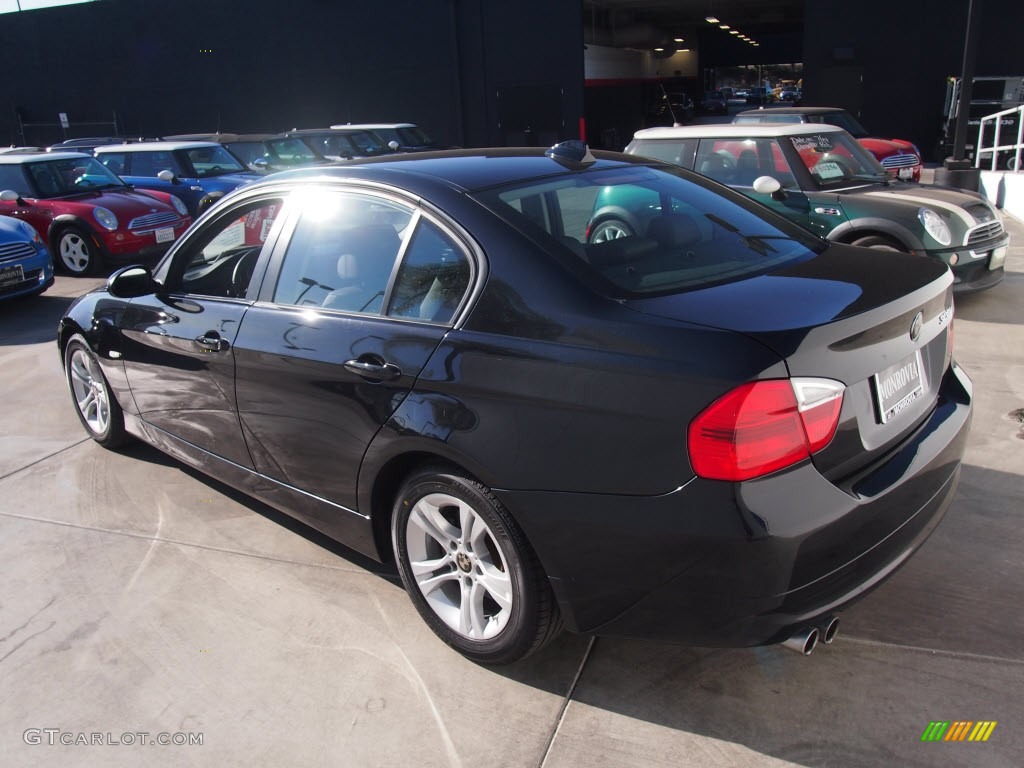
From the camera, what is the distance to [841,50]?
2156 centimetres

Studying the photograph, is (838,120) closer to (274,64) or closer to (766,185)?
(766,185)

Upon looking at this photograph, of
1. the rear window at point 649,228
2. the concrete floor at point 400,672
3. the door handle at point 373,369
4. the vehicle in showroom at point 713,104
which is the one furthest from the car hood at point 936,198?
the vehicle in showroom at point 713,104

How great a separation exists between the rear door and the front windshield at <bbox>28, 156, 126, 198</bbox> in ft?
31.0

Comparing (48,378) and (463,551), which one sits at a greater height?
(463,551)

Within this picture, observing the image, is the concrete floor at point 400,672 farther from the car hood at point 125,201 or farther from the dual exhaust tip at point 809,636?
the car hood at point 125,201

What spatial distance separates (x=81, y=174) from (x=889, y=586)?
11.7 m

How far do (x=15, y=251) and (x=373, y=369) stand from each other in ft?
25.6

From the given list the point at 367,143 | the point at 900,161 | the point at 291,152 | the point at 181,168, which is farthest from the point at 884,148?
the point at 181,168

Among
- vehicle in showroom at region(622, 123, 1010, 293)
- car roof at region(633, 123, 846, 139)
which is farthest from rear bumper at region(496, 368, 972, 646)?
car roof at region(633, 123, 846, 139)

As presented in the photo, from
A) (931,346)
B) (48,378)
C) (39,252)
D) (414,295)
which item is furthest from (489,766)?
(39,252)

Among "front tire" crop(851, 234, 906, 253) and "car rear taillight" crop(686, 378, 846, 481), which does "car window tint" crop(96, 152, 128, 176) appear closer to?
"front tire" crop(851, 234, 906, 253)

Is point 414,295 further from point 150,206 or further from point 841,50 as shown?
point 841,50

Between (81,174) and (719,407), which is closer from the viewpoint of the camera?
(719,407)

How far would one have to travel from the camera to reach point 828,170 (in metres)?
7.72
